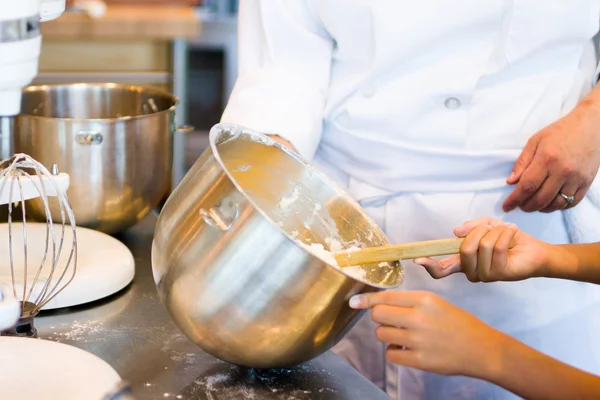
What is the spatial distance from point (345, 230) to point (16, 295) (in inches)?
14.7

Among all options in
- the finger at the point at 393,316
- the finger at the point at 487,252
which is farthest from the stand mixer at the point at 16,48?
the finger at the point at 487,252

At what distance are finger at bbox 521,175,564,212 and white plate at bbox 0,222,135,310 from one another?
52 centimetres

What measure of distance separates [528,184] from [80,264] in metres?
0.57

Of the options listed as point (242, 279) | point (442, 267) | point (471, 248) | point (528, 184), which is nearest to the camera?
point (242, 279)

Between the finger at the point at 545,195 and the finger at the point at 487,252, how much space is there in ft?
0.70

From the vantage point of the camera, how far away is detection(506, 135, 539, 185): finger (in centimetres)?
106

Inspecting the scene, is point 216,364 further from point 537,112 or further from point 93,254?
point 537,112

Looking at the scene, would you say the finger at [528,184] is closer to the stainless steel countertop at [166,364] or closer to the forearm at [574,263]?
the forearm at [574,263]

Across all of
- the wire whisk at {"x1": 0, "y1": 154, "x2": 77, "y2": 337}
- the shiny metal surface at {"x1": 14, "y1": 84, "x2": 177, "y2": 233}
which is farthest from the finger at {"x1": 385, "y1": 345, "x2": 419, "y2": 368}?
the shiny metal surface at {"x1": 14, "y1": 84, "x2": 177, "y2": 233}

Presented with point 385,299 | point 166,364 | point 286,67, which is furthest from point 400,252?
point 286,67

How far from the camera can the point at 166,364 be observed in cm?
83

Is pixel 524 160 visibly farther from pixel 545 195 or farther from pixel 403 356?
pixel 403 356

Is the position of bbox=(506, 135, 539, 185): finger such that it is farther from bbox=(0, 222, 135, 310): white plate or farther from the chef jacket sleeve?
bbox=(0, 222, 135, 310): white plate

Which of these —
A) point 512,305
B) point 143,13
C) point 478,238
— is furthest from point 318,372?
point 143,13
